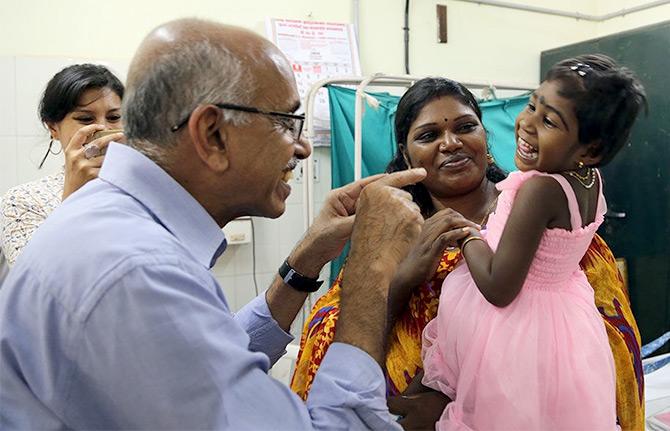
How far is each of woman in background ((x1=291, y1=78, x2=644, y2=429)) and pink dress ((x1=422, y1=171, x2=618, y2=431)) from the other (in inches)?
3.2

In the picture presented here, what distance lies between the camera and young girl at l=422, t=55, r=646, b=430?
1.08 m

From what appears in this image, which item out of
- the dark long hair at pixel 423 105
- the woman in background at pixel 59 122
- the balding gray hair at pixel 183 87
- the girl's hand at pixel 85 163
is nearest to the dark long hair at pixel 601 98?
the dark long hair at pixel 423 105

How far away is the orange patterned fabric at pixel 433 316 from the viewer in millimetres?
1262

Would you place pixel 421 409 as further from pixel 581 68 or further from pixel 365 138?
pixel 365 138

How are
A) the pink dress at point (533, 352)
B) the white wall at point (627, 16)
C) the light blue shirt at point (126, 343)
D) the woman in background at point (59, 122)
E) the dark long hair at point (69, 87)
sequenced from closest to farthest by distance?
the light blue shirt at point (126, 343) < the pink dress at point (533, 352) < the woman in background at point (59, 122) < the dark long hair at point (69, 87) < the white wall at point (627, 16)

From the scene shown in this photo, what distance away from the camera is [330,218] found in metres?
1.27

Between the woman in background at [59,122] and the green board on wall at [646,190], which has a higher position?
the woman in background at [59,122]

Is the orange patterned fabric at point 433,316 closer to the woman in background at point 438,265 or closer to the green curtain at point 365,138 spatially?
the woman in background at point 438,265

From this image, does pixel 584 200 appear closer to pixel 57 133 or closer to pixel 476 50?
pixel 57 133

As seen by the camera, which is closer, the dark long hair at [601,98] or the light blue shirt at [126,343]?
the light blue shirt at [126,343]

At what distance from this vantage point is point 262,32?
2.97m

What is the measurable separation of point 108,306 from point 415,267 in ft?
2.59

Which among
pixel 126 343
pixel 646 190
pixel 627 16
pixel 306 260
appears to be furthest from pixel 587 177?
pixel 627 16

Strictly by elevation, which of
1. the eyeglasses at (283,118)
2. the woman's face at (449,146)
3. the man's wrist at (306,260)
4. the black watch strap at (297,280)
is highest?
the eyeglasses at (283,118)
